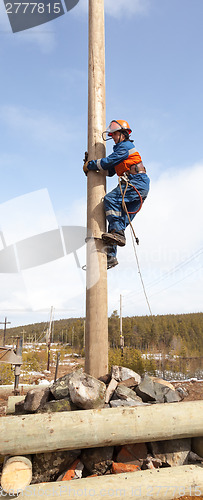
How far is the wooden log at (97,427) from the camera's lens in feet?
7.57

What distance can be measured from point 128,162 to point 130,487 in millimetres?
3415

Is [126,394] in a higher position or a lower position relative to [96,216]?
lower

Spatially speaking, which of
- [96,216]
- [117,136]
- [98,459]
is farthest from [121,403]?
[117,136]

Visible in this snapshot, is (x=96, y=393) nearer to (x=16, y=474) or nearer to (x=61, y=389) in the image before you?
(x=61, y=389)

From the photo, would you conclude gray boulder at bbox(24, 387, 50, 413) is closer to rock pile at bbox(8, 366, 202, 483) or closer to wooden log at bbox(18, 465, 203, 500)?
rock pile at bbox(8, 366, 202, 483)

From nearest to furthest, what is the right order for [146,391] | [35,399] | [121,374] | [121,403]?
[121,403] → [35,399] → [146,391] → [121,374]

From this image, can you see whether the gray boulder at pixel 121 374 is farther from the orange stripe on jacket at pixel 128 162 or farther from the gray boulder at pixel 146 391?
the orange stripe on jacket at pixel 128 162

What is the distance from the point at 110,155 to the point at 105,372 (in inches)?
103

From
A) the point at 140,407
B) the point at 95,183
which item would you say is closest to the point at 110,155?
the point at 95,183

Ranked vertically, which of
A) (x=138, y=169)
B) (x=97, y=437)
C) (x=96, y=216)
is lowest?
(x=97, y=437)

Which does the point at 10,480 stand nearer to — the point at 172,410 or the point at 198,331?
the point at 172,410

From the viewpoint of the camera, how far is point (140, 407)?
260 centimetres

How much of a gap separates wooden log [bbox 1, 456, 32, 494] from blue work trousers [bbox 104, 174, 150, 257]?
2356 mm

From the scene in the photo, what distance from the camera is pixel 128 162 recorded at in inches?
158
